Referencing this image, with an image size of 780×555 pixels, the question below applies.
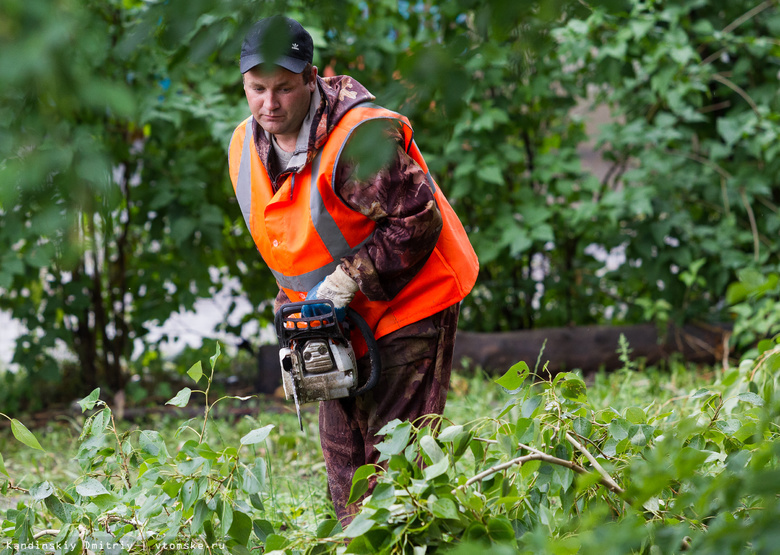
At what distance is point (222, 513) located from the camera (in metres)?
1.74

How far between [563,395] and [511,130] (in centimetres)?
363

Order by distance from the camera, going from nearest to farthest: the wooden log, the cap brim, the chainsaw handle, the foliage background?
the cap brim → the chainsaw handle → the foliage background → the wooden log

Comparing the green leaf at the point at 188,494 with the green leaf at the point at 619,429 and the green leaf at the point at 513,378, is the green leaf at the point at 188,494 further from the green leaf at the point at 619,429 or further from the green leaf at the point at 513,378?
the green leaf at the point at 619,429

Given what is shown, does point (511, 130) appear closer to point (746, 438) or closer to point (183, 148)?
point (183, 148)

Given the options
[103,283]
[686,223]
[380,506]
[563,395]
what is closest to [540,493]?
[563,395]

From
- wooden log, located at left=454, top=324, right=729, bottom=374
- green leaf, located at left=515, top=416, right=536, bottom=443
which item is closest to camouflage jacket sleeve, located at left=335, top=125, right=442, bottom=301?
green leaf, located at left=515, top=416, right=536, bottom=443

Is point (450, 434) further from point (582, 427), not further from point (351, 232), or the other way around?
point (351, 232)

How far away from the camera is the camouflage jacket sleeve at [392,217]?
2090 millimetres

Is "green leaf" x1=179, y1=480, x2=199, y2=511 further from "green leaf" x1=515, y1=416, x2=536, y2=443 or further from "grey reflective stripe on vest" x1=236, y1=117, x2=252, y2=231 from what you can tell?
"grey reflective stripe on vest" x1=236, y1=117, x2=252, y2=231

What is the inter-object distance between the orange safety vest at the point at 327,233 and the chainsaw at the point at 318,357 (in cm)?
14

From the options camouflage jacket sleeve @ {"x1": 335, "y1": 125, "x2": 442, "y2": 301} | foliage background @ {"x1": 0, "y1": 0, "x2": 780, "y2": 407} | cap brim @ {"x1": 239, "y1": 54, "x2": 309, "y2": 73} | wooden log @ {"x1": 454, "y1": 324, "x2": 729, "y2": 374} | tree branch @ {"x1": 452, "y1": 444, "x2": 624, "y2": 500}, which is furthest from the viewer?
wooden log @ {"x1": 454, "y1": 324, "x2": 729, "y2": 374}

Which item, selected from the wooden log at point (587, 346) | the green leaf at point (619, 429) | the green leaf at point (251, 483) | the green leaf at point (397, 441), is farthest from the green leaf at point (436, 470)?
the wooden log at point (587, 346)

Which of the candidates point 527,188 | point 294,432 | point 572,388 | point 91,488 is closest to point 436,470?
point 572,388

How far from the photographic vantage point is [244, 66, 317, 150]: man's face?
211 centimetres
